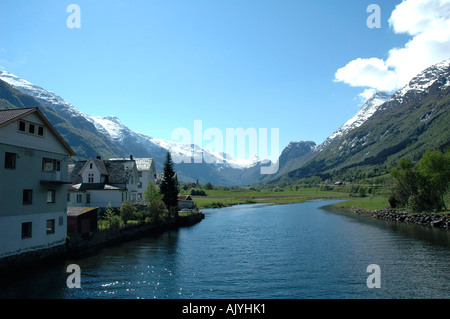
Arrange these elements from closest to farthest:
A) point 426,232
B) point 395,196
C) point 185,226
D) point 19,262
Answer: point 19,262, point 426,232, point 185,226, point 395,196

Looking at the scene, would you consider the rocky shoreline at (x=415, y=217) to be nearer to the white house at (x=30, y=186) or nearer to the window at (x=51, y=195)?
the white house at (x=30, y=186)

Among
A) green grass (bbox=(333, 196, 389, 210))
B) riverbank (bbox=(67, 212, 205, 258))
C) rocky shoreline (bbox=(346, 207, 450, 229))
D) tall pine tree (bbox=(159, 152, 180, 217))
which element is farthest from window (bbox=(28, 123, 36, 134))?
green grass (bbox=(333, 196, 389, 210))

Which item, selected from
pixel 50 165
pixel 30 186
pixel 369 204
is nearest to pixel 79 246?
pixel 30 186

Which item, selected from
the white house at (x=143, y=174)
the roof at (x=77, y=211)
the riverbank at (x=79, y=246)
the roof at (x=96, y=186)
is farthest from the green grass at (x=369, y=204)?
the roof at (x=77, y=211)

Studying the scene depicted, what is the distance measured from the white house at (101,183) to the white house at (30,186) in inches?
976

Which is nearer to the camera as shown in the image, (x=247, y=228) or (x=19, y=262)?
(x=19, y=262)

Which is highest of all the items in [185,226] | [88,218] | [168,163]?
[168,163]

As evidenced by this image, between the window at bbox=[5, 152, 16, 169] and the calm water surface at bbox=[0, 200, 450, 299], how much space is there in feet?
37.3

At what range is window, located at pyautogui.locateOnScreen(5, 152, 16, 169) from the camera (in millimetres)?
33444

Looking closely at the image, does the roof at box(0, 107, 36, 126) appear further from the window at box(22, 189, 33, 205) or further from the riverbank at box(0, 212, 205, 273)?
the riverbank at box(0, 212, 205, 273)
